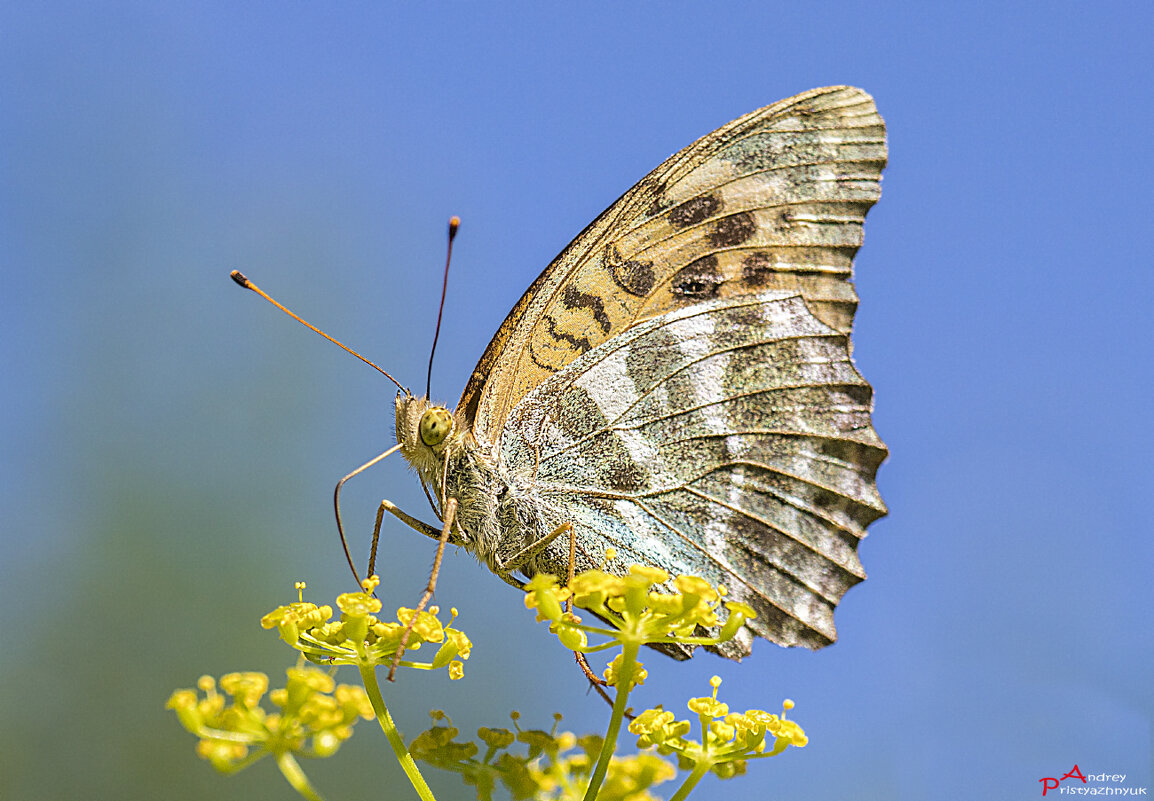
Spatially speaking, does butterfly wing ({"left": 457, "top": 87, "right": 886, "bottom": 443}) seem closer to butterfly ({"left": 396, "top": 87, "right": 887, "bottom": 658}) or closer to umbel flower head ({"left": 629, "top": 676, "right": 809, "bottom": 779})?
butterfly ({"left": 396, "top": 87, "right": 887, "bottom": 658})

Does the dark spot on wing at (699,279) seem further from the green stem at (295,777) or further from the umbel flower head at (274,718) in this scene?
the green stem at (295,777)

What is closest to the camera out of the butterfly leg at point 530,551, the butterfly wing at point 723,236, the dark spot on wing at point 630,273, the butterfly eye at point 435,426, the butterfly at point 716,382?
the butterfly leg at point 530,551

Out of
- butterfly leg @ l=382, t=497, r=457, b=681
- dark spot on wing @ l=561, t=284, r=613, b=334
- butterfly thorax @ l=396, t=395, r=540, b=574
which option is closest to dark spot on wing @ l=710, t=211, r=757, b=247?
dark spot on wing @ l=561, t=284, r=613, b=334

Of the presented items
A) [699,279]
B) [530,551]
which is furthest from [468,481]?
[699,279]

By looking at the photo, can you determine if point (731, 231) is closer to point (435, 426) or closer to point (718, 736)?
point (435, 426)

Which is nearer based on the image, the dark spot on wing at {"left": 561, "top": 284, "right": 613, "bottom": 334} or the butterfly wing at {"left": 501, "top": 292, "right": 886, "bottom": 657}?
the butterfly wing at {"left": 501, "top": 292, "right": 886, "bottom": 657}

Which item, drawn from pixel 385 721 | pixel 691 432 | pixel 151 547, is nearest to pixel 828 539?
pixel 691 432

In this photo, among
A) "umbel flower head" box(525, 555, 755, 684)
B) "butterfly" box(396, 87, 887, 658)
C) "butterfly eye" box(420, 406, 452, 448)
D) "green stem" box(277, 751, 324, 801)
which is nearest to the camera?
"green stem" box(277, 751, 324, 801)

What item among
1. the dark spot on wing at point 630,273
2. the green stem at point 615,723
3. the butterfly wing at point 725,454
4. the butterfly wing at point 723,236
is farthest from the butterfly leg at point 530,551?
the dark spot on wing at point 630,273
